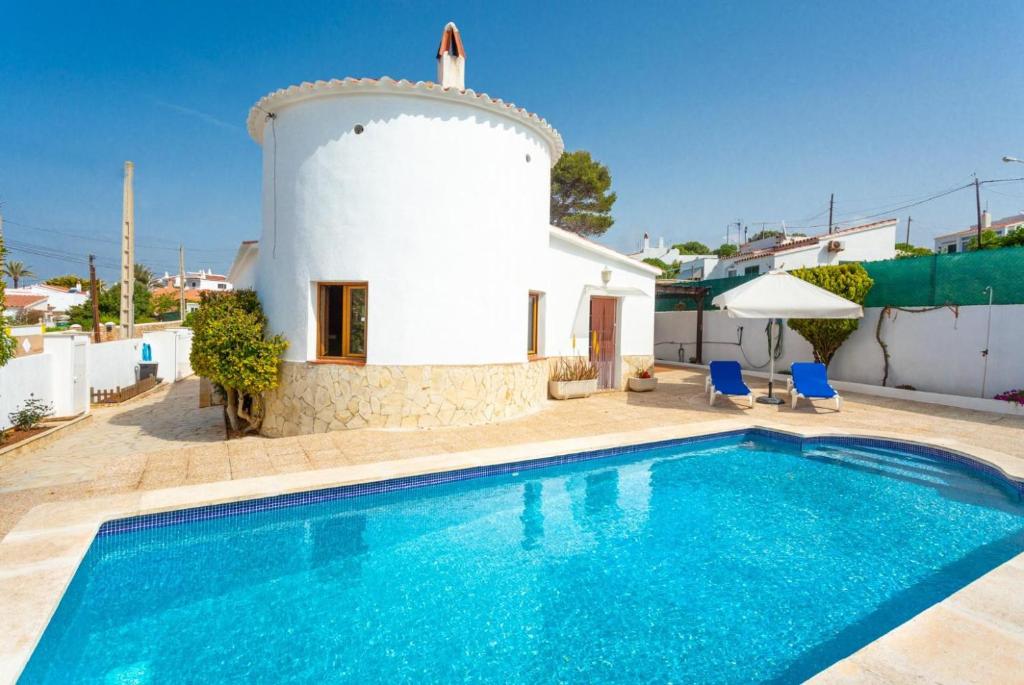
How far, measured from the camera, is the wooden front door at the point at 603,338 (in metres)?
16.4

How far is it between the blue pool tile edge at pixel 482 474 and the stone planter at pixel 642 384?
5016 mm

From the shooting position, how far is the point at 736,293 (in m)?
14.1

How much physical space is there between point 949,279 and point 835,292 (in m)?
2.80

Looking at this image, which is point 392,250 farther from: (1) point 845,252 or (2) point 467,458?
(1) point 845,252

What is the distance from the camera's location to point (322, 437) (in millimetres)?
10156

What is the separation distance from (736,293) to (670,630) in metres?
11.3

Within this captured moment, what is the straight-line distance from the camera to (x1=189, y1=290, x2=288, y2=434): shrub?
35.8 ft

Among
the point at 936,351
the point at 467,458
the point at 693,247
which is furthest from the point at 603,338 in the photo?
the point at 693,247

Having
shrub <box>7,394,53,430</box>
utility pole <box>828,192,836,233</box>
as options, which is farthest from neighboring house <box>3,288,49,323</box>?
utility pole <box>828,192,836,233</box>

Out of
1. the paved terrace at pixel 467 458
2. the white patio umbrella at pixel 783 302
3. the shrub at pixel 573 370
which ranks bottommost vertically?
the paved terrace at pixel 467 458

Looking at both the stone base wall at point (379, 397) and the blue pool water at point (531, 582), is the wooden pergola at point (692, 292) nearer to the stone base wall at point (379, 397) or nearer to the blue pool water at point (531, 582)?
the stone base wall at point (379, 397)

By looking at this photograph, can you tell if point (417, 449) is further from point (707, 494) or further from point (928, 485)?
point (928, 485)

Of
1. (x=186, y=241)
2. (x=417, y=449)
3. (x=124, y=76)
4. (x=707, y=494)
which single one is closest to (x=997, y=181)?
(x=707, y=494)

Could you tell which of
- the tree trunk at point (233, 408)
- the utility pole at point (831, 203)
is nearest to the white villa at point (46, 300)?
the tree trunk at point (233, 408)
